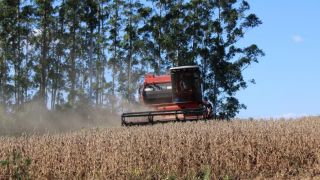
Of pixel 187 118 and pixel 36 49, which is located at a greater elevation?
pixel 36 49

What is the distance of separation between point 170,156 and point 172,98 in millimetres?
13756

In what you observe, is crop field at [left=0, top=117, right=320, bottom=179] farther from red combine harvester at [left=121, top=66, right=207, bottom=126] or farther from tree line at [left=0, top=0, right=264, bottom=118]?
tree line at [left=0, top=0, right=264, bottom=118]

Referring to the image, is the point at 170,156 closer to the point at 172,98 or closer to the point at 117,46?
the point at 172,98

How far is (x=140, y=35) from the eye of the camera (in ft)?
147

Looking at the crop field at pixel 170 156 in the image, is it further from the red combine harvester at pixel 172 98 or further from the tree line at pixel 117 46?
the tree line at pixel 117 46

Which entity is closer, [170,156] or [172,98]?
[170,156]

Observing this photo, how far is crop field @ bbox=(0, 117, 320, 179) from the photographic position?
9.24 metres

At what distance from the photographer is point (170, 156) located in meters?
9.95

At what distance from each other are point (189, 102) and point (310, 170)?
41.9 ft

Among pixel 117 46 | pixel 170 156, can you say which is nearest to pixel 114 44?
pixel 117 46

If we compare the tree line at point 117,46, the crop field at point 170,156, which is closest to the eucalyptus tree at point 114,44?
the tree line at point 117,46

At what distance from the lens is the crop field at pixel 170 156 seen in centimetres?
924

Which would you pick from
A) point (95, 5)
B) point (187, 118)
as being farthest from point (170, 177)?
point (95, 5)

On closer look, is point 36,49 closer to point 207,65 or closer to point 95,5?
point 95,5
